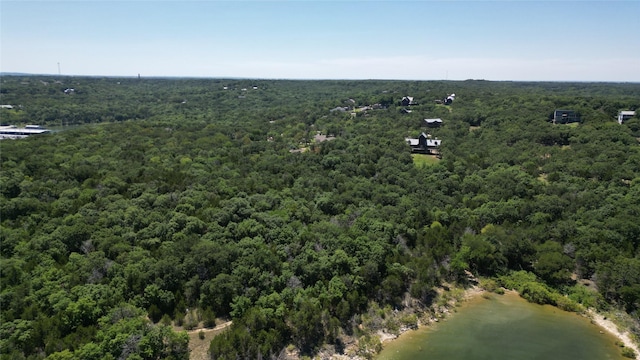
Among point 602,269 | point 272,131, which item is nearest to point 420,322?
point 602,269

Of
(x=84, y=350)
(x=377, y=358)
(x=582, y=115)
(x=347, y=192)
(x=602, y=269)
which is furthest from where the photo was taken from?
(x=582, y=115)

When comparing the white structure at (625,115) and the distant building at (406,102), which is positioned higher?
the distant building at (406,102)

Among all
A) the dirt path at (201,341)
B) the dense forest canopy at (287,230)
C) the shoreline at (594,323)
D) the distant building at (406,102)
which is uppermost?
the distant building at (406,102)

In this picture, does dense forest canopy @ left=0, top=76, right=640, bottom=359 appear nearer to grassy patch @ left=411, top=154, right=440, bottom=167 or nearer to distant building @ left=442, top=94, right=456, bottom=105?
grassy patch @ left=411, top=154, right=440, bottom=167

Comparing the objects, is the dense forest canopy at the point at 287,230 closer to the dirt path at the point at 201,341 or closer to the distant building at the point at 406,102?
the dirt path at the point at 201,341

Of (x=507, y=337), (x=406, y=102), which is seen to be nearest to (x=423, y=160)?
(x=507, y=337)

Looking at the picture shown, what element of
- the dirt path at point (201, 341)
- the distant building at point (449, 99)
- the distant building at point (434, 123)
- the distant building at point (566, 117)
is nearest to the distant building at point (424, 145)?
the distant building at point (434, 123)

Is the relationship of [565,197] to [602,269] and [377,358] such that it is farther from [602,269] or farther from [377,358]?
[377,358]

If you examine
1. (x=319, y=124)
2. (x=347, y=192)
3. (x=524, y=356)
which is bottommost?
(x=524, y=356)
